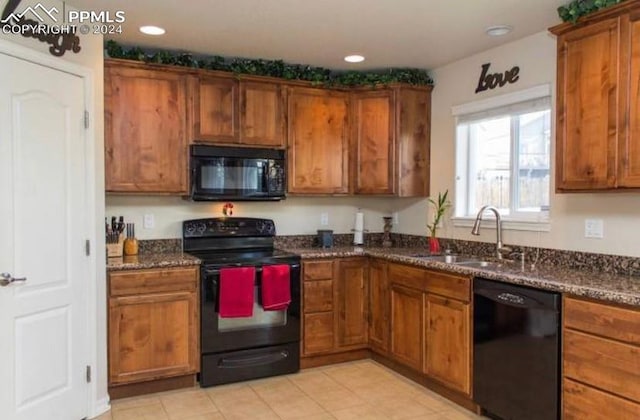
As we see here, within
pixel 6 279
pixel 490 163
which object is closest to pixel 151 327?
pixel 6 279

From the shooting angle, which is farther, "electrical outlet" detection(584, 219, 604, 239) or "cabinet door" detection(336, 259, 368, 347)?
"cabinet door" detection(336, 259, 368, 347)

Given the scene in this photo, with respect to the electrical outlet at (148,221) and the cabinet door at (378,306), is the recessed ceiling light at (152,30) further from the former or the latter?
the cabinet door at (378,306)

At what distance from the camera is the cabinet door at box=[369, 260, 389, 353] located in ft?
13.0

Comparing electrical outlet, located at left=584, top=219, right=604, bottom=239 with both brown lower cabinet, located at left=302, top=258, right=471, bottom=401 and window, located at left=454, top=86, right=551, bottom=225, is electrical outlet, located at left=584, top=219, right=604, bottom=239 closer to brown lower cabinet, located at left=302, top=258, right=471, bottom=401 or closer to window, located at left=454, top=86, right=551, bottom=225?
window, located at left=454, top=86, right=551, bottom=225

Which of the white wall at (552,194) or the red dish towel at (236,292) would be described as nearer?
the white wall at (552,194)

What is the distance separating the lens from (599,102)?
8.86 feet

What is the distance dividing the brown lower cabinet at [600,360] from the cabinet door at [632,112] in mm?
733

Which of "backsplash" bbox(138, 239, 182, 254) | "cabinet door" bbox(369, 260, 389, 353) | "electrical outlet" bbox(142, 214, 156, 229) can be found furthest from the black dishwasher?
"electrical outlet" bbox(142, 214, 156, 229)

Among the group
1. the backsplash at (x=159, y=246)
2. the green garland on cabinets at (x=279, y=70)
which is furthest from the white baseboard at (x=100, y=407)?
the green garland on cabinets at (x=279, y=70)

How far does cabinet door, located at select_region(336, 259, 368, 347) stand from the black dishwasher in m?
1.23

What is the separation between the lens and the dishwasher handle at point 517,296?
2.56m

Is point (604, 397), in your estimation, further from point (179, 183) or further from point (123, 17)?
point (123, 17)

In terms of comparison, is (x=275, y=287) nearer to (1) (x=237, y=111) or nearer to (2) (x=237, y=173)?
(2) (x=237, y=173)

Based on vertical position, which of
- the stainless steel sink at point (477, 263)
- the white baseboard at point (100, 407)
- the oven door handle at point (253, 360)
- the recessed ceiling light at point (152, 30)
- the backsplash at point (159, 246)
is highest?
the recessed ceiling light at point (152, 30)
